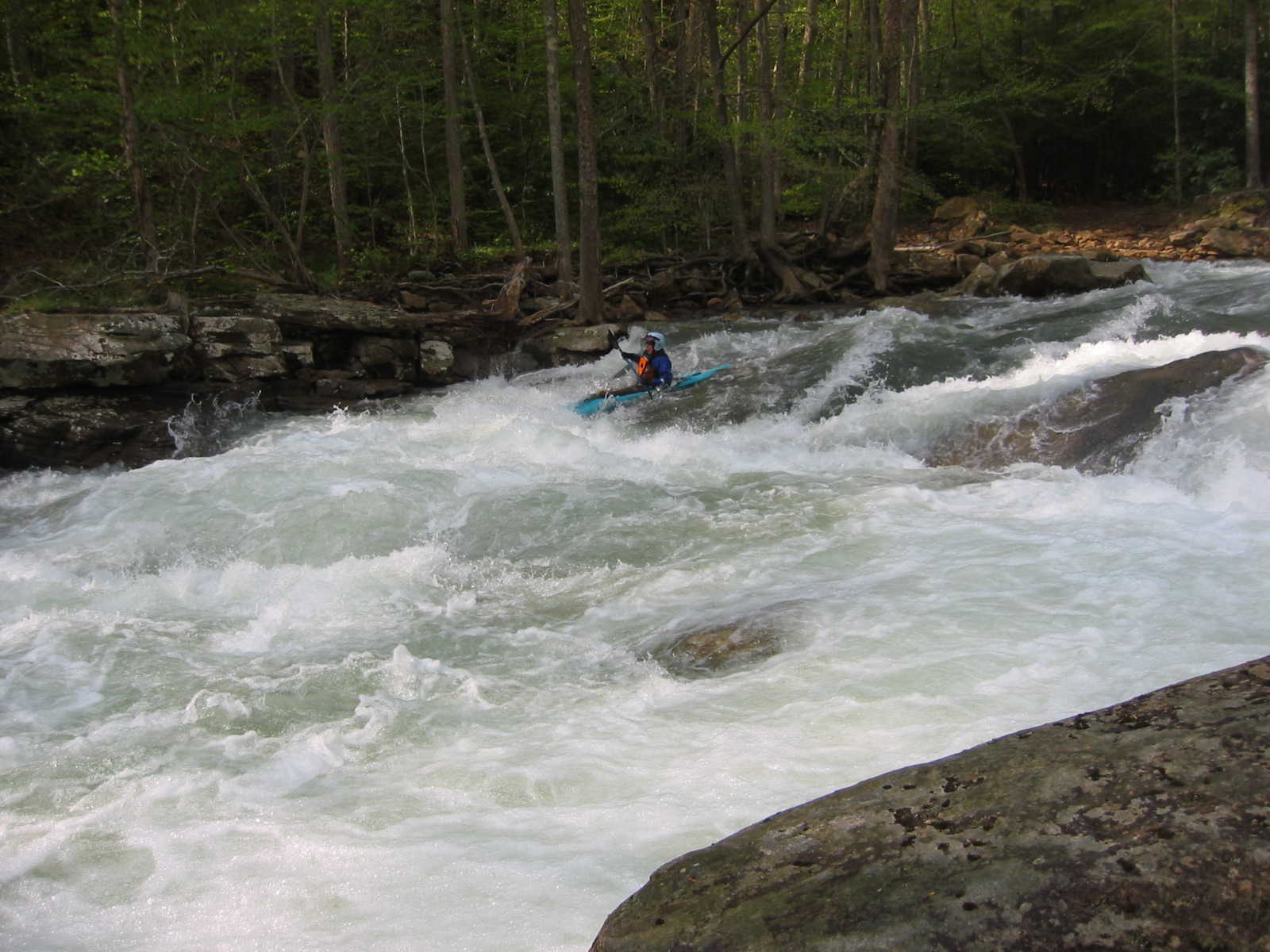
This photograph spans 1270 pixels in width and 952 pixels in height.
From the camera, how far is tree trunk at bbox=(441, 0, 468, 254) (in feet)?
54.2

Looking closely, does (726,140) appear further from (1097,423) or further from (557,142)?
(1097,423)

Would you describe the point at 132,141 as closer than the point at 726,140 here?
Yes

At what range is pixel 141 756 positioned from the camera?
3.94 m

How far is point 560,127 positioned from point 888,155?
486 centimetres

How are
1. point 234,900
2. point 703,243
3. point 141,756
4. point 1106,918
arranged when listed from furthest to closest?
1. point 703,243
2. point 141,756
3. point 234,900
4. point 1106,918

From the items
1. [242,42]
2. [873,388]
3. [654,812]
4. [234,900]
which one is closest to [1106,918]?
[654,812]

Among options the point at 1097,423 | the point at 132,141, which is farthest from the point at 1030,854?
the point at 132,141

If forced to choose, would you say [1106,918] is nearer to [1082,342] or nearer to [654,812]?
[654,812]

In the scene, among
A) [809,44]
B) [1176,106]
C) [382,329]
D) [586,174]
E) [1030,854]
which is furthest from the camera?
[1176,106]

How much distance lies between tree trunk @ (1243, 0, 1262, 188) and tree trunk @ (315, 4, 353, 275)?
16.1 m

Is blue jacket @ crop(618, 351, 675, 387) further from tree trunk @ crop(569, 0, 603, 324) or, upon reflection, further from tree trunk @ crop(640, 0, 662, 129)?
tree trunk @ crop(640, 0, 662, 129)

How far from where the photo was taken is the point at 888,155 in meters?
15.2

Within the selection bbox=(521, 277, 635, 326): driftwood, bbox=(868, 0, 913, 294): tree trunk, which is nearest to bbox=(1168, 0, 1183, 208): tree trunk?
bbox=(868, 0, 913, 294): tree trunk

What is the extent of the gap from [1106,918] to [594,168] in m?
13.0
